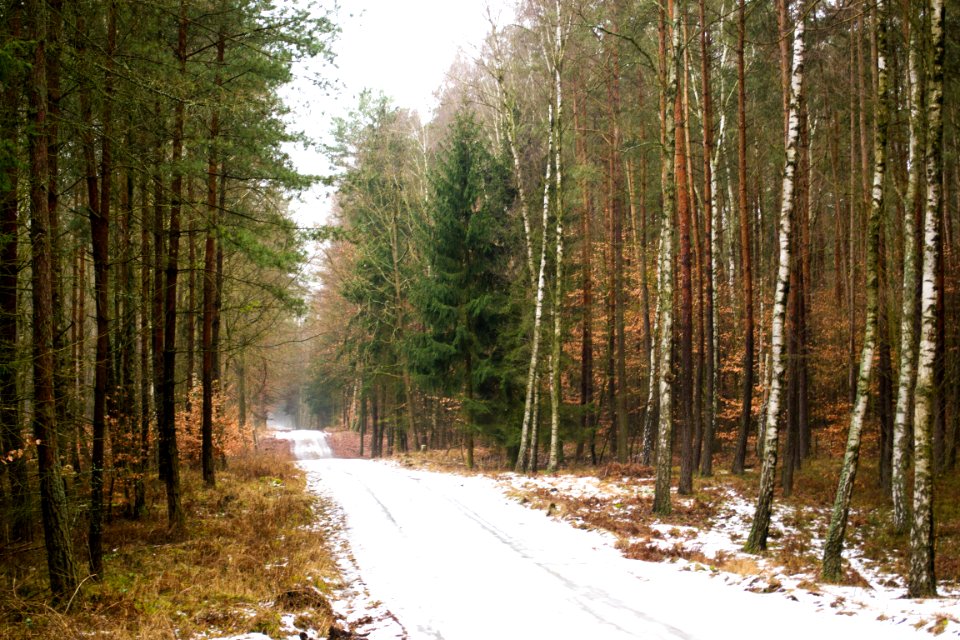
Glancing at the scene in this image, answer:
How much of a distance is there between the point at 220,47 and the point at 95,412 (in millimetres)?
8650

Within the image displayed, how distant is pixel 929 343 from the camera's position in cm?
827

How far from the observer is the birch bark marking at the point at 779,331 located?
34.9ft

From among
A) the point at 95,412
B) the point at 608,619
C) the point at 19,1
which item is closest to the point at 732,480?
the point at 608,619

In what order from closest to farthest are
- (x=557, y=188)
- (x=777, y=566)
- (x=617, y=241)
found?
(x=777, y=566)
(x=557, y=188)
(x=617, y=241)

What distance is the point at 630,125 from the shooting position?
2056cm

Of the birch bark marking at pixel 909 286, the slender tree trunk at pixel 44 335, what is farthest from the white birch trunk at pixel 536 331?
the slender tree trunk at pixel 44 335

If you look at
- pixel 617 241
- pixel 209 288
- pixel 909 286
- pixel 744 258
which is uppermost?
pixel 617 241

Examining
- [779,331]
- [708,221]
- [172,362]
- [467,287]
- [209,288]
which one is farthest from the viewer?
[467,287]

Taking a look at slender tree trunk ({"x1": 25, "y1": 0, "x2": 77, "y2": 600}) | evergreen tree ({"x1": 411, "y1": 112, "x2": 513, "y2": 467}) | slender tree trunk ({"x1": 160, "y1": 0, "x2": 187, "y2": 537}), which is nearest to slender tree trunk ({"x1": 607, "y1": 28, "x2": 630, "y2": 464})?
evergreen tree ({"x1": 411, "y1": 112, "x2": 513, "y2": 467})

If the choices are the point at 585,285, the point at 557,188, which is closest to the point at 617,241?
the point at 585,285

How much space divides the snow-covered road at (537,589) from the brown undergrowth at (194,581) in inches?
39.3

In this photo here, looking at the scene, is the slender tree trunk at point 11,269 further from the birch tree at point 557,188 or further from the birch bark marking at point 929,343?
the birch tree at point 557,188

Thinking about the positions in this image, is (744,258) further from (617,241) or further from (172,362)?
(172,362)

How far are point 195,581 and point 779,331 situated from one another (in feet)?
32.9
